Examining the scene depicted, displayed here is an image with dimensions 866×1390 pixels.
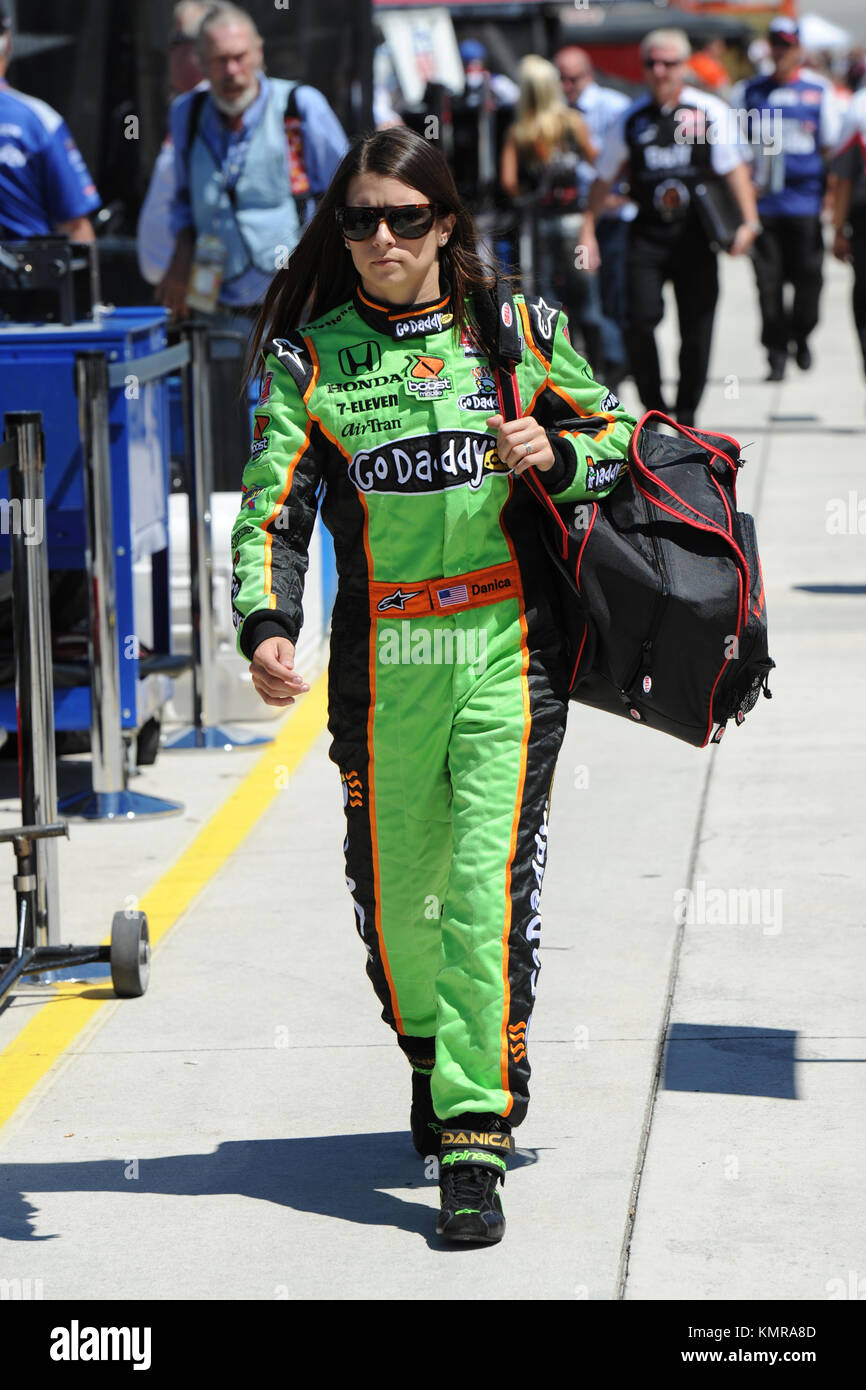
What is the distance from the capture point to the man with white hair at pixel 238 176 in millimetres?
8914

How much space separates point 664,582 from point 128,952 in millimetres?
1778

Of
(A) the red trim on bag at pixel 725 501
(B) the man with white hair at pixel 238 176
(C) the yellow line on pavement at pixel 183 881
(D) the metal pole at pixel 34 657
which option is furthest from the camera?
(B) the man with white hair at pixel 238 176

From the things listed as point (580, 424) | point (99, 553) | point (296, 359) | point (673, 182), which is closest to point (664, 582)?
point (580, 424)

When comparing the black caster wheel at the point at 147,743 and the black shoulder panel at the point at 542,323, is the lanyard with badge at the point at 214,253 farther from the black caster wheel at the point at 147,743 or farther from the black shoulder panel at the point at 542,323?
the black shoulder panel at the point at 542,323

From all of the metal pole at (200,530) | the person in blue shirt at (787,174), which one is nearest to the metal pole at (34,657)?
the metal pole at (200,530)

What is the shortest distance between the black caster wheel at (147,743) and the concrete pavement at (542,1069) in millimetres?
137

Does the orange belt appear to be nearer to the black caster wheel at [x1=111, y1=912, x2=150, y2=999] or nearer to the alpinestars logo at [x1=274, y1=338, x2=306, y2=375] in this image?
the alpinestars logo at [x1=274, y1=338, x2=306, y2=375]

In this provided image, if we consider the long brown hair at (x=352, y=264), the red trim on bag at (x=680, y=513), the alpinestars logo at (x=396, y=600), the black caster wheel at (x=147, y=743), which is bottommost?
the black caster wheel at (x=147, y=743)

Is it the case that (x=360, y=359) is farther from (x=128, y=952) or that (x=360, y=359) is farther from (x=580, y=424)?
(x=128, y=952)

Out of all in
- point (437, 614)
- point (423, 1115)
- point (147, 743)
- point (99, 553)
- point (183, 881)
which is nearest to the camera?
point (437, 614)

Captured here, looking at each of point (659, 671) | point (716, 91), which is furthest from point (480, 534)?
point (716, 91)

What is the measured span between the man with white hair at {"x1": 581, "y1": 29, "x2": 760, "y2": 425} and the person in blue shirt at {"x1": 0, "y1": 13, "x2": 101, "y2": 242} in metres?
4.10

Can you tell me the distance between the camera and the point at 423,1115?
160 inches

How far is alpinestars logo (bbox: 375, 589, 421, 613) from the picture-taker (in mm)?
3766
